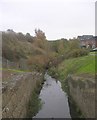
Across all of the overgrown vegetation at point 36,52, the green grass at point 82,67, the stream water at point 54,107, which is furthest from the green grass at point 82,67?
the overgrown vegetation at point 36,52

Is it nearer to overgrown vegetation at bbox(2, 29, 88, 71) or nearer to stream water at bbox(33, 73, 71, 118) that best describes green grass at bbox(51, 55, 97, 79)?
stream water at bbox(33, 73, 71, 118)

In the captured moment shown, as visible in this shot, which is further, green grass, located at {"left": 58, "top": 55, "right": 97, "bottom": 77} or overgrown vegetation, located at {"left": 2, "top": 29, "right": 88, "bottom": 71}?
overgrown vegetation, located at {"left": 2, "top": 29, "right": 88, "bottom": 71}

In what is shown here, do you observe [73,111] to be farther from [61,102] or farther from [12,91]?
[12,91]

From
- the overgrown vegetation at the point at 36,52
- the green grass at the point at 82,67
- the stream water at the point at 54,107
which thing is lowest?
the stream water at the point at 54,107

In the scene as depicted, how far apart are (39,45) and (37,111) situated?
44520 millimetres

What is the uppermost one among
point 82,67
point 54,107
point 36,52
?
point 36,52

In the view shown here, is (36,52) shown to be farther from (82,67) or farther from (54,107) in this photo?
(54,107)

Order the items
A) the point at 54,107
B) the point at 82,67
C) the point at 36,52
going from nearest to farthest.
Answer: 1. the point at 54,107
2. the point at 82,67
3. the point at 36,52

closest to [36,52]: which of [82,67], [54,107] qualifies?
[82,67]

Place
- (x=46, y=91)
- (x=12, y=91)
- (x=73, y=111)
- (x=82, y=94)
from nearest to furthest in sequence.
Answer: (x=12, y=91) → (x=82, y=94) → (x=73, y=111) → (x=46, y=91)

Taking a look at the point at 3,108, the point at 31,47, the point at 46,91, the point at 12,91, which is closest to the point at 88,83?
the point at 12,91

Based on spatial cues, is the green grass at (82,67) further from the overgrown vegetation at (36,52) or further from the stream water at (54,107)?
the overgrown vegetation at (36,52)

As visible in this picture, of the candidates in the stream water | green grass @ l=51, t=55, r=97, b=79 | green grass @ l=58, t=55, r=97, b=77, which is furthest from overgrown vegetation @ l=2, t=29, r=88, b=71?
the stream water

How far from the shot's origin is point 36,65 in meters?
45.8
